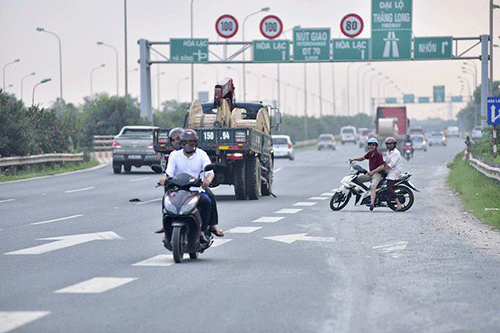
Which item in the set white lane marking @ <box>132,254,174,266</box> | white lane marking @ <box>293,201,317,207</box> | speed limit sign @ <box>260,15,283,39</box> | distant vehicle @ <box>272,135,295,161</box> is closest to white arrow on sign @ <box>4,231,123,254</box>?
white lane marking @ <box>132,254,174,266</box>

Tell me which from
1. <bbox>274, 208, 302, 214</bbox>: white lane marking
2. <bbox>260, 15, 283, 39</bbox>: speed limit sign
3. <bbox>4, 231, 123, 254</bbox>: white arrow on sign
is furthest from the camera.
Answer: <bbox>260, 15, 283, 39</bbox>: speed limit sign

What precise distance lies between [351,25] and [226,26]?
241 inches

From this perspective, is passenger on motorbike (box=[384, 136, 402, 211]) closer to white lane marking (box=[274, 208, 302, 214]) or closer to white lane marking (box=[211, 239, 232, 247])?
white lane marking (box=[274, 208, 302, 214])

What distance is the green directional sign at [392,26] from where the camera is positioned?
2191 inches

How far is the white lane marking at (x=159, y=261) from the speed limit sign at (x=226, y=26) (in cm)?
4138

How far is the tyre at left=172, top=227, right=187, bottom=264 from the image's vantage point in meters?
13.1

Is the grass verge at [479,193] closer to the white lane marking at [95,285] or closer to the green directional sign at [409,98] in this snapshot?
the white lane marking at [95,285]

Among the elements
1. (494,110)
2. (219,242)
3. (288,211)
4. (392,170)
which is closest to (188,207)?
(219,242)

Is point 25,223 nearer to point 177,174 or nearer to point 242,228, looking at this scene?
point 242,228

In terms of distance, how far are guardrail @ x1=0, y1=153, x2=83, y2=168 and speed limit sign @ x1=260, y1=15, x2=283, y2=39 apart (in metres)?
11.7

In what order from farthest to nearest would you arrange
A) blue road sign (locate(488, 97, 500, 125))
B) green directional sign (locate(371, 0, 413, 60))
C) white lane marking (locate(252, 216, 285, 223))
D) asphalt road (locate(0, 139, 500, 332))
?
1. green directional sign (locate(371, 0, 413, 60))
2. blue road sign (locate(488, 97, 500, 125))
3. white lane marking (locate(252, 216, 285, 223))
4. asphalt road (locate(0, 139, 500, 332))

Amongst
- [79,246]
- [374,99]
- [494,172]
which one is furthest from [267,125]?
[374,99]

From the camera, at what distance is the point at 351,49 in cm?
5706

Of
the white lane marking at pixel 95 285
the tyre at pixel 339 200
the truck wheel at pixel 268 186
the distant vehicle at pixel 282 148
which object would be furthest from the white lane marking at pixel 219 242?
the distant vehicle at pixel 282 148
